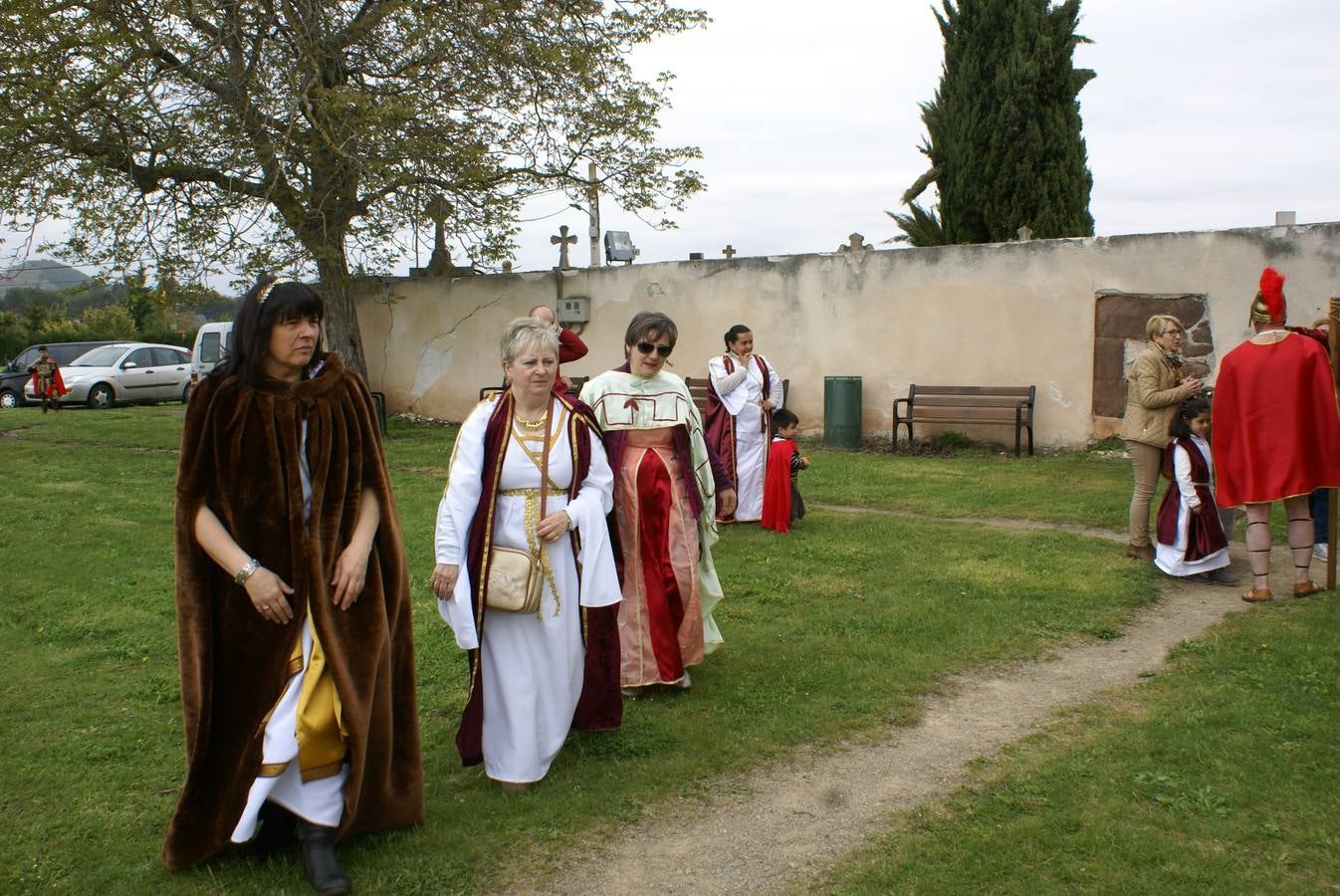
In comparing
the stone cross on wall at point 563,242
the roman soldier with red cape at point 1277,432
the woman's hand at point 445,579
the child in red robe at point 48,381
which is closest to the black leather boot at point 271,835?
the woman's hand at point 445,579

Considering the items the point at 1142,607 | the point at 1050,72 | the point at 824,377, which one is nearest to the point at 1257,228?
the point at 824,377

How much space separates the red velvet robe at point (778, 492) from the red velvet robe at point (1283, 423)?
3407 millimetres

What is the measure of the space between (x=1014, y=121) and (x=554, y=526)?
18.1 meters

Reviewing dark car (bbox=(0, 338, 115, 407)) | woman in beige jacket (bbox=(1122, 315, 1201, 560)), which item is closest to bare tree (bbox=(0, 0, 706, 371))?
woman in beige jacket (bbox=(1122, 315, 1201, 560))

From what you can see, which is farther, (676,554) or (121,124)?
(121,124)

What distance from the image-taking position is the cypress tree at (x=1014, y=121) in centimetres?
1998

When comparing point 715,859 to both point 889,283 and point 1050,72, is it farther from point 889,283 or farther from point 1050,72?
point 1050,72

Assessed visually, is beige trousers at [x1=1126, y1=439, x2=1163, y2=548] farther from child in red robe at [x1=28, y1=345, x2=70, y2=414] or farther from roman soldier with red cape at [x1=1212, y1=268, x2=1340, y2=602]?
child in red robe at [x1=28, y1=345, x2=70, y2=414]

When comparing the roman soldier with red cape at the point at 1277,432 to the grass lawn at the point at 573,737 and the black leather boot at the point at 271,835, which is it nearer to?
the grass lawn at the point at 573,737

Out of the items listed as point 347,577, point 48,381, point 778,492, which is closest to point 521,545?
point 347,577

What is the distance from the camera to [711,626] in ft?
18.7

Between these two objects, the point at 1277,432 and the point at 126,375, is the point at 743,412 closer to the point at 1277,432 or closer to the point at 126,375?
the point at 1277,432

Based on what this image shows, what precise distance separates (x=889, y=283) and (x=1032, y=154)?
6847mm

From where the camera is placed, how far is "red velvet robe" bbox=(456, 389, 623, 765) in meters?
4.28
